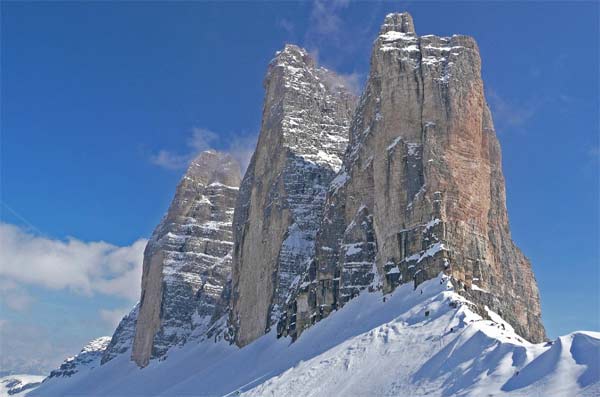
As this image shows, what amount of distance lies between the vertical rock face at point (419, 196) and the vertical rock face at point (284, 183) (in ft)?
60.1

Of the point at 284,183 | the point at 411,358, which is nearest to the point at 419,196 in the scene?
the point at 411,358

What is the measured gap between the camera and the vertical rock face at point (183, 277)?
169m

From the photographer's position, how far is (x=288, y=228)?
126 meters

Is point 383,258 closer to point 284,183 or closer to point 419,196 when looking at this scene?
point 419,196

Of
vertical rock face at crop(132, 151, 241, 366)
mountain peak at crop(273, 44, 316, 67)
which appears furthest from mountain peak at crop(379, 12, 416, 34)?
vertical rock face at crop(132, 151, 241, 366)

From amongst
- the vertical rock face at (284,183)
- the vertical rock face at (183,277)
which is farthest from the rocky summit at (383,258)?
the vertical rock face at (183,277)

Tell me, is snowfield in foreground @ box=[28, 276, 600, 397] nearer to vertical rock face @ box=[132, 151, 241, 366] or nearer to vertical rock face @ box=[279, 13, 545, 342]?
vertical rock face @ box=[279, 13, 545, 342]

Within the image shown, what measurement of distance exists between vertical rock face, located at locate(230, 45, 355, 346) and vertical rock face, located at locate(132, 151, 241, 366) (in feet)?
92.2

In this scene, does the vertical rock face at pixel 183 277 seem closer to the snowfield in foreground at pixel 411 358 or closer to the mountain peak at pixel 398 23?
the snowfield in foreground at pixel 411 358

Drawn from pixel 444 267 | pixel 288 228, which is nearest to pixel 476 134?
pixel 444 267

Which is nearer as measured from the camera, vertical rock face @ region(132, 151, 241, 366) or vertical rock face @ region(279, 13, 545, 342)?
vertical rock face @ region(279, 13, 545, 342)

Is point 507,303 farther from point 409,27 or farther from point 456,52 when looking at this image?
point 409,27

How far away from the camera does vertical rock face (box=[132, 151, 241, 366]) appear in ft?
554

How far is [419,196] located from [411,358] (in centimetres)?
2542
